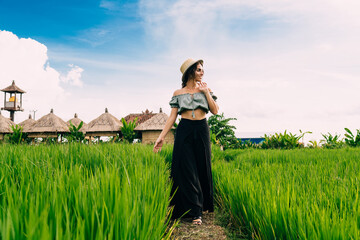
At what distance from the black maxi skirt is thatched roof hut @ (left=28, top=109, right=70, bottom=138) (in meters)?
17.8

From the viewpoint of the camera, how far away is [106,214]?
39.0 inches

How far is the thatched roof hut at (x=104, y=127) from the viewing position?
1766 cm

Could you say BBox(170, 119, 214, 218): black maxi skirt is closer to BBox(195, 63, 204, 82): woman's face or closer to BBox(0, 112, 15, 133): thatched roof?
BBox(195, 63, 204, 82): woman's face

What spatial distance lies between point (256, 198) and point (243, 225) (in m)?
0.44

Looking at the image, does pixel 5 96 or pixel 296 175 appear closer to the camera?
pixel 296 175

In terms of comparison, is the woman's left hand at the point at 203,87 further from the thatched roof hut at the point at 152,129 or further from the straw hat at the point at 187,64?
the thatched roof hut at the point at 152,129

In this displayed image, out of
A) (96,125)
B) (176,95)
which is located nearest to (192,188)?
(176,95)

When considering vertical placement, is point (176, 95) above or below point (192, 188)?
above

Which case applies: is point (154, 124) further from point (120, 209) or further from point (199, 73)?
point (120, 209)

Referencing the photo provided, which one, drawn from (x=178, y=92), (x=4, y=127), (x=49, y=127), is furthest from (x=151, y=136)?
(x=178, y=92)

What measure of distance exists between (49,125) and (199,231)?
19.5 meters

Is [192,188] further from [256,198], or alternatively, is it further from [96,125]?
[96,125]

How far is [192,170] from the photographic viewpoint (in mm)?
2504

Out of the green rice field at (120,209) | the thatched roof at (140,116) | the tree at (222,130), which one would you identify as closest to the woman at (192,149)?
the green rice field at (120,209)
